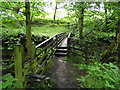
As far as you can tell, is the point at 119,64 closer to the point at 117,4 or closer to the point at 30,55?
the point at 117,4

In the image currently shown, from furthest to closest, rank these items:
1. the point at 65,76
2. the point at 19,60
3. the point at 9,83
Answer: the point at 65,76
the point at 19,60
the point at 9,83

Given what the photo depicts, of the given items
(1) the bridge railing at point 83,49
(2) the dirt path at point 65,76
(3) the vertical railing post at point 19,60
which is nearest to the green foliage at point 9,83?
(3) the vertical railing post at point 19,60

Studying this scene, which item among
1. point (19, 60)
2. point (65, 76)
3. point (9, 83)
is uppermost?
point (19, 60)

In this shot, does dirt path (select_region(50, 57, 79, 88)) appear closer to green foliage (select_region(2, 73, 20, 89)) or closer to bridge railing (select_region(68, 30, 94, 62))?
bridge railing (select_region(68, 30, 94, 62))

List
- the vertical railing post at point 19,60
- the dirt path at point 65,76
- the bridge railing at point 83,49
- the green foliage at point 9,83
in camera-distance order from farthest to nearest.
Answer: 1. the bridge railing at point 83,49
2. the dirt path at point 65,76
3. the vertical railing post at point 19,60
4. the green foliage at point 9,83

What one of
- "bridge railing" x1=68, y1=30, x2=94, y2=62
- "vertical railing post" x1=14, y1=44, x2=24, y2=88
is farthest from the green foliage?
"bridge railing" x1=68, y1=30, x2=94, y2=62

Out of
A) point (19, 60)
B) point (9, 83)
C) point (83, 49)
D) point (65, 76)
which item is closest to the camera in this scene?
point (9, 83)

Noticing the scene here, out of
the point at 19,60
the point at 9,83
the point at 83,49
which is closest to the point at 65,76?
the point at 19,60

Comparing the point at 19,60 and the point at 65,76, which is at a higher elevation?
the point at 19,60

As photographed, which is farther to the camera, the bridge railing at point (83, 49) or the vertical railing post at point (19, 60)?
the bridge railing at point (83, 49)

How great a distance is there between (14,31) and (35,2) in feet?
4.41

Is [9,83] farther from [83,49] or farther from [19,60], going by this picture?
[83,49]

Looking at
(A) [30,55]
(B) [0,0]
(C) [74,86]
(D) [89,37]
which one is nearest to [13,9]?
(B) [0,0]

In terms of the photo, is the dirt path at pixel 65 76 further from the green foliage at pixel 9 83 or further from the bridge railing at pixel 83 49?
the green foliage at pixel 9 83
